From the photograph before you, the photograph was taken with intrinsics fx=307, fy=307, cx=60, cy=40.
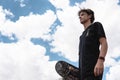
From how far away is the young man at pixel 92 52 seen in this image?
18.6ft

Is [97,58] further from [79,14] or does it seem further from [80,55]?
[79,14]

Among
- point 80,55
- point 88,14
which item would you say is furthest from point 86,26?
point 80,55

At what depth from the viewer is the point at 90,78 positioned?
5.76 metres

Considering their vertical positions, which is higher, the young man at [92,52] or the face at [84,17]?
the face at [84,17]

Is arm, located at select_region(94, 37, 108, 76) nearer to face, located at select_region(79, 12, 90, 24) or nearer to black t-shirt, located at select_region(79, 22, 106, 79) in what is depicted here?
black t-shirt, located at select_region(79, 22, 106, 79)

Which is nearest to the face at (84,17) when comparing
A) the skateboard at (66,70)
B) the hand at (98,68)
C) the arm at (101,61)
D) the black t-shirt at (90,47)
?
the black t-shirt at (90,47)

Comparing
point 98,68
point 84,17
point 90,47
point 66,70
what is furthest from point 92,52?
point 84,17

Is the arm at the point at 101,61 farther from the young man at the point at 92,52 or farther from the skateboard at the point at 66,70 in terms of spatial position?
the skateboard at the point at 66,70

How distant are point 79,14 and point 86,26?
0.37 m

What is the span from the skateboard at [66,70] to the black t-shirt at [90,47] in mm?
254

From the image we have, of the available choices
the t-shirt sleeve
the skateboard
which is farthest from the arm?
the skateboard

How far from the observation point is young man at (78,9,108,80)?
5.68 metres

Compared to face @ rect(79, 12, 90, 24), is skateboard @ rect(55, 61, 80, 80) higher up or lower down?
lower down

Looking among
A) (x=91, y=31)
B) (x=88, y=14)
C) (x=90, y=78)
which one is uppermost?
(x=88, y=14)
